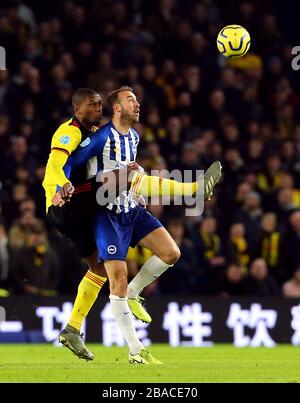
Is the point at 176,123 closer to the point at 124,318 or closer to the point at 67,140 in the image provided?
the point at 67,140

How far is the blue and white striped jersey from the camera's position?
36.0 feet

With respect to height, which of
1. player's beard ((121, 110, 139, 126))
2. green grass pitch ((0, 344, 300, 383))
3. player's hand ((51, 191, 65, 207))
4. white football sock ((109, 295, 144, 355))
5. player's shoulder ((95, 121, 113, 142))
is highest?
player's beard ((121, 110, 139, 126))

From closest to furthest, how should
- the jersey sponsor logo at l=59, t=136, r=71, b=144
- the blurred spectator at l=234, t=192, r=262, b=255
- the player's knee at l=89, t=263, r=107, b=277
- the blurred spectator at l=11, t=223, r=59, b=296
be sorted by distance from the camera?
the jersey sponsor logo at l=59, t=136, r=71, b=144 < the player's knee at l=89, t=263, r=107, b=277 < the blurred spectator at l=11, t=223, r=59, b=296 < the blurred spectator at l=234, t=192, r=262, b=255

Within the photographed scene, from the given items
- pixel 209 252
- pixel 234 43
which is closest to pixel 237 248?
pixel 209 252

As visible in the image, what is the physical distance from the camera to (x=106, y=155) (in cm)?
1101

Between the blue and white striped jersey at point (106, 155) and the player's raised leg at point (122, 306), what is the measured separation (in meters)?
0.55

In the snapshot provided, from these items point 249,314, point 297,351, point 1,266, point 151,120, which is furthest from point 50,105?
point 297,351

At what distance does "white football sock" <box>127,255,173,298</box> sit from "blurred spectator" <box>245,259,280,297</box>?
16.9 ft

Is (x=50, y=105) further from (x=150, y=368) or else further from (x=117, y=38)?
(x=150, y=368)

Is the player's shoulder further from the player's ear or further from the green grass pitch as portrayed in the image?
the green grass pitch

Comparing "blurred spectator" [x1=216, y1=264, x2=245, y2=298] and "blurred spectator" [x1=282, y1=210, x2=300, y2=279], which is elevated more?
"blurred spectator" [x1=282, y1=210, x2=300, y2=279]

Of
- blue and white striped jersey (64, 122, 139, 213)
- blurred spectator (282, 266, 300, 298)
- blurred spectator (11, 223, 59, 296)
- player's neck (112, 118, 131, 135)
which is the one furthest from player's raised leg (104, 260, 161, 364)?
blurred spectator (282, 266, 300, 298)

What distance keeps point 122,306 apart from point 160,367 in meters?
0.64

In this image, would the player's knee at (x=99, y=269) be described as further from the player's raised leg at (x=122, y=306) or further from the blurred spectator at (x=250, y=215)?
the blurred spectator at (x=250, y=215)
